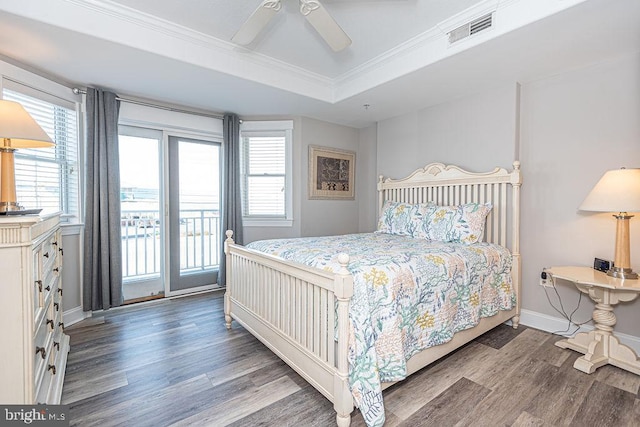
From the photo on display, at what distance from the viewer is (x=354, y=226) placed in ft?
15.8

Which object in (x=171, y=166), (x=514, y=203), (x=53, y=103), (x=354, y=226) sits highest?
(x=53, y=103)

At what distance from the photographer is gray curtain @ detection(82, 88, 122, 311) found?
307cm

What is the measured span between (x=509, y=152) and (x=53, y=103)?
4.37 m

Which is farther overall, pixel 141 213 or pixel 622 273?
pixel 141 213

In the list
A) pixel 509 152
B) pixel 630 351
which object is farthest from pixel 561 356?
pixel 509 152

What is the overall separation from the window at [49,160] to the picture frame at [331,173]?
2673mm

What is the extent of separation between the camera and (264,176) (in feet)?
14.1

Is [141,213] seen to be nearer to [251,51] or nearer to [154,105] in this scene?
[154,105]

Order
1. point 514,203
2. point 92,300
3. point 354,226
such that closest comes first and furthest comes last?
point 514,203
point 92,300
point 354,226

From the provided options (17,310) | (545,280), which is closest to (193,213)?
(17,310)

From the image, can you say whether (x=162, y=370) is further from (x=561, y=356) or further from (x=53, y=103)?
(x=561, y=356)

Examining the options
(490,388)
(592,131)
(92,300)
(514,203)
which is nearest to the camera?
(490,388)

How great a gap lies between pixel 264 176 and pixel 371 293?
2.99 meters

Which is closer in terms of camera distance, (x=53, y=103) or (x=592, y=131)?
(x=592, y=131)
